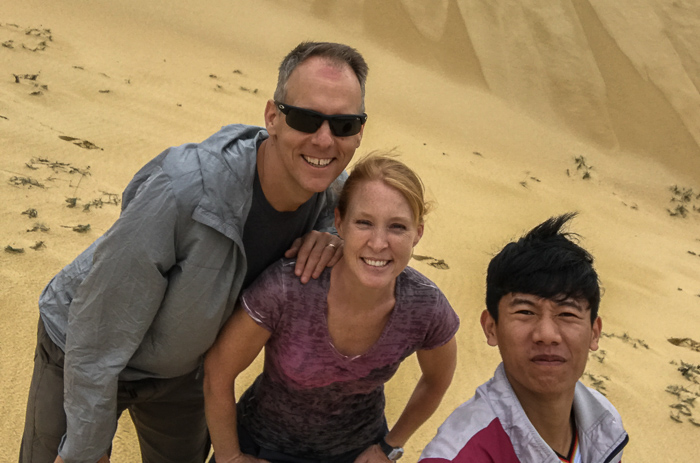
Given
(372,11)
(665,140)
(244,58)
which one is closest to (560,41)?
(665,140)

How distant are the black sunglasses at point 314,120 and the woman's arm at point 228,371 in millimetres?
650

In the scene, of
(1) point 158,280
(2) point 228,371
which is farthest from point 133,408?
(1) point 158,280

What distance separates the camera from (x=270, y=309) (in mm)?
2248

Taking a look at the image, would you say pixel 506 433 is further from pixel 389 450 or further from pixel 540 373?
pixel 389 450

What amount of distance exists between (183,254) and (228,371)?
0.44m

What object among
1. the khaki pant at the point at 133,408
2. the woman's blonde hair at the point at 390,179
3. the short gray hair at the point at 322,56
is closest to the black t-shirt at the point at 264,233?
the woman's blonde hair at the point at 390,179

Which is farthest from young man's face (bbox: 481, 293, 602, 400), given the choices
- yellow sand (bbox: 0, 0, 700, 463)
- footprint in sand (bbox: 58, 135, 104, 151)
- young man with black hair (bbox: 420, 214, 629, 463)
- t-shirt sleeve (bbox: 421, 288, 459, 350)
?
Result: footprint in sand (bbox: 58, 135, 104, 151)

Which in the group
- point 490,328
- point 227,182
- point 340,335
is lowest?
point 340,335

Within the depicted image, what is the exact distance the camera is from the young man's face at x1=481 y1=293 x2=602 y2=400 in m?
2.07

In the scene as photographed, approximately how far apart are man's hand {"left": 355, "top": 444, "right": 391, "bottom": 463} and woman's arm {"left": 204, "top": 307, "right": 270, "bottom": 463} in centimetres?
39

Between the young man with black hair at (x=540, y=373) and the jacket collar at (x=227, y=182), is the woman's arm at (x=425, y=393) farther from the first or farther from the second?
the jacket collar at (x=227, y=182)

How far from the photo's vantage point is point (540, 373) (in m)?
2.06

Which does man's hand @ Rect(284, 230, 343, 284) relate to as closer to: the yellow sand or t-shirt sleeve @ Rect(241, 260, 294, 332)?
t-shirt sleeve @ Rect(241, 260, 294, 332)

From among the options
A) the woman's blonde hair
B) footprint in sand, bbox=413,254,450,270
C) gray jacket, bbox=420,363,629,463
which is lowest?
footprint in sand, bbox=413,254,450,270
